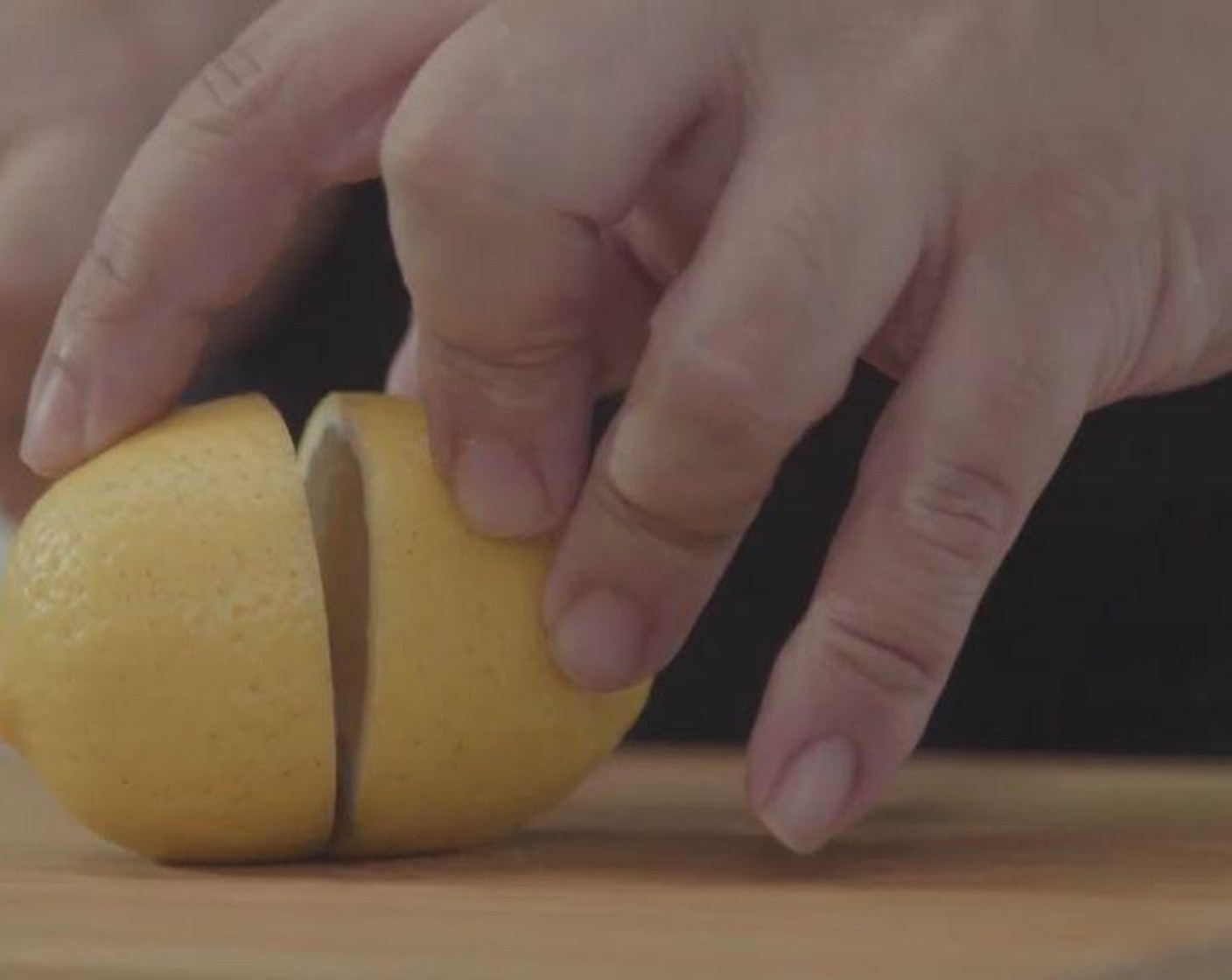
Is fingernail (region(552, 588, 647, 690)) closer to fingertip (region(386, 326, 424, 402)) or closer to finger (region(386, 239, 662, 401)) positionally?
finger (region(386, 239, 662, 401))

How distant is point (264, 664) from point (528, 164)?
0.21m

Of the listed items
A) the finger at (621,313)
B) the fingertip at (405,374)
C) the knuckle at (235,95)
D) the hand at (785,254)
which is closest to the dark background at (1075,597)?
the fingertip at (405,374)

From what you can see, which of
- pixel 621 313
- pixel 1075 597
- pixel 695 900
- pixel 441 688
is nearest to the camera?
pixel 695 900

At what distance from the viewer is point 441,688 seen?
90 centimetres

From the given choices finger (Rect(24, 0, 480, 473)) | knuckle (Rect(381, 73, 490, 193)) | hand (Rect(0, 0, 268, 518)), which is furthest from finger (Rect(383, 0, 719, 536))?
hand (Rect(0, 0, 268, 518))

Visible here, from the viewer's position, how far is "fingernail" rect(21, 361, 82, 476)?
96cm

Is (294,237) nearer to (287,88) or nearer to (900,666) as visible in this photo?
(287,88)

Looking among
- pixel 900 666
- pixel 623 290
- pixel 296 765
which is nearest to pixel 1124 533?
pixel 623 290

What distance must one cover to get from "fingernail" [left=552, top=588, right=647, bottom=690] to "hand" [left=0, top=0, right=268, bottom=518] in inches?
15.1

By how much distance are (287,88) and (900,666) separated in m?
0.33

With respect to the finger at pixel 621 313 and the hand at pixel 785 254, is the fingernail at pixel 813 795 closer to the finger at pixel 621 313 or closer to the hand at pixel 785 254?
the hand at pixel 785 254

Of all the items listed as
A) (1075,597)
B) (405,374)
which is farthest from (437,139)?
(1075,597)

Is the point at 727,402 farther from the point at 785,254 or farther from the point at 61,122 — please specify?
the point at 61,122

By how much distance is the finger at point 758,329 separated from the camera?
0.81 metres
